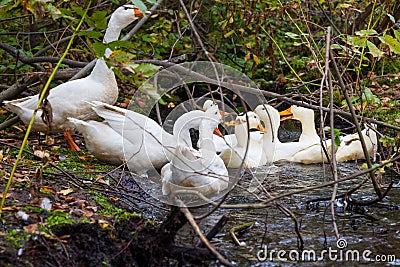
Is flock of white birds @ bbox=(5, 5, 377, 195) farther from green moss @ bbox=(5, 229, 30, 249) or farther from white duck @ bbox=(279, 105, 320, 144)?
green moss @ bbox=(5, 229, 30, 249)

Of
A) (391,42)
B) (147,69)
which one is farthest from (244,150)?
(147,69)

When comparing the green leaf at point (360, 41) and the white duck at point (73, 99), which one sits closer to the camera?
the green leaf at point (360, 41)

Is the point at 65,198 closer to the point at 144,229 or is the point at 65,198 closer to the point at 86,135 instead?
the point at 144,229

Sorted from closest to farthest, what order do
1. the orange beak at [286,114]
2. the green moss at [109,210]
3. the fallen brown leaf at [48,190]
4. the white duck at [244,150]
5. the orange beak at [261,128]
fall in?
the green moss at [109,210] < the fallen brown leaf at [48,190] < the white duck at [244,150] < the orange beak at [261,128] < the orange beak at [286,114]

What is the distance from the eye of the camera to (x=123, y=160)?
5.25 metres

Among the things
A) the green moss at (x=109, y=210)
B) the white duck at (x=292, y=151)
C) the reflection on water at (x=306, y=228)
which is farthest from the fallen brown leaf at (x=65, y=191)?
the white duck at (x=292, y=151)

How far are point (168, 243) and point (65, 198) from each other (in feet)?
3.04

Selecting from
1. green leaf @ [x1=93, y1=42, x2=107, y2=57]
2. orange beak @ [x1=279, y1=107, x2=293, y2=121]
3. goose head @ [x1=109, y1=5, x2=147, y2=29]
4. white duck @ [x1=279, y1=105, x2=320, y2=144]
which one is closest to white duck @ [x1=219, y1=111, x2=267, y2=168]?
white duck @ [x1=279, y1=105, x2=320, y2=144]
